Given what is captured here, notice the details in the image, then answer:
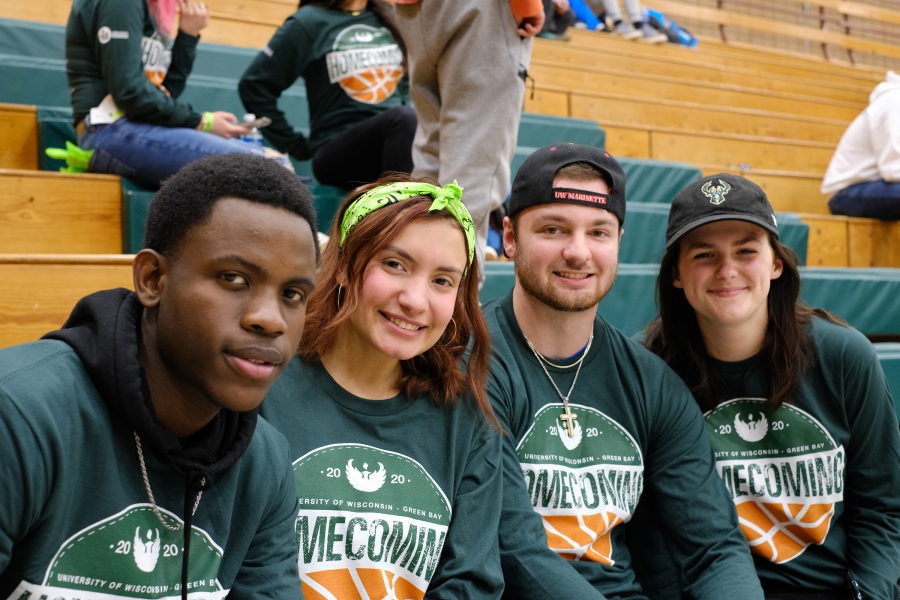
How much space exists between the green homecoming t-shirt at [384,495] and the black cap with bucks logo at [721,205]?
683 mm

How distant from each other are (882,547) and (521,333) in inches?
33.3

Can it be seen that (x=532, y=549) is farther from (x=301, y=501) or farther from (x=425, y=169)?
(x=425, y=169)

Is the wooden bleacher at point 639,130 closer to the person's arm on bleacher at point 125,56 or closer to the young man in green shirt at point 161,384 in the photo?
the person's arm on bleacher at point 125,56

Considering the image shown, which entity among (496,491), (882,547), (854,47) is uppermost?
(854,47)

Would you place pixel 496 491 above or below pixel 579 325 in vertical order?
below

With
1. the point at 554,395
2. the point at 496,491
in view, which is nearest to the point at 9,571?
the point at 496,491

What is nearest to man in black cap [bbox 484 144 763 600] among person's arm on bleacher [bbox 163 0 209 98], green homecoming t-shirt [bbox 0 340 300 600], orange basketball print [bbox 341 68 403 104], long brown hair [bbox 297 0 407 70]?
green homecoming t-shirt [bbox 0 340 300 600]

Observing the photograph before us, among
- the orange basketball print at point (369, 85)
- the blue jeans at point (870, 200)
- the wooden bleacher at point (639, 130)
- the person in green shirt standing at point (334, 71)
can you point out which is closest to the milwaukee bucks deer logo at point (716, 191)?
the wooden bleacher at point (639, 130)

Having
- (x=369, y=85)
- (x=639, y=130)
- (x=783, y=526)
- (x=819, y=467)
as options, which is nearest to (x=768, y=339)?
(x=819, y=467)

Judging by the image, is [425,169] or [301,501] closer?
[301,501]

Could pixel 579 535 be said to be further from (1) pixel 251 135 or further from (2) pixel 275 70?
(2) pixel 275 70

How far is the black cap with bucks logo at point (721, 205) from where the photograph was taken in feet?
5.47

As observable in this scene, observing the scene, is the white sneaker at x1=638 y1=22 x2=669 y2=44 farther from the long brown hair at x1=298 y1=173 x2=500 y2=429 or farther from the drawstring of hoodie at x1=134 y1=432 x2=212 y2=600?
the drawstring of hoodie at x1=134 y1=432 x2=212 y2=600

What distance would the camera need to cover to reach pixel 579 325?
1620mm
